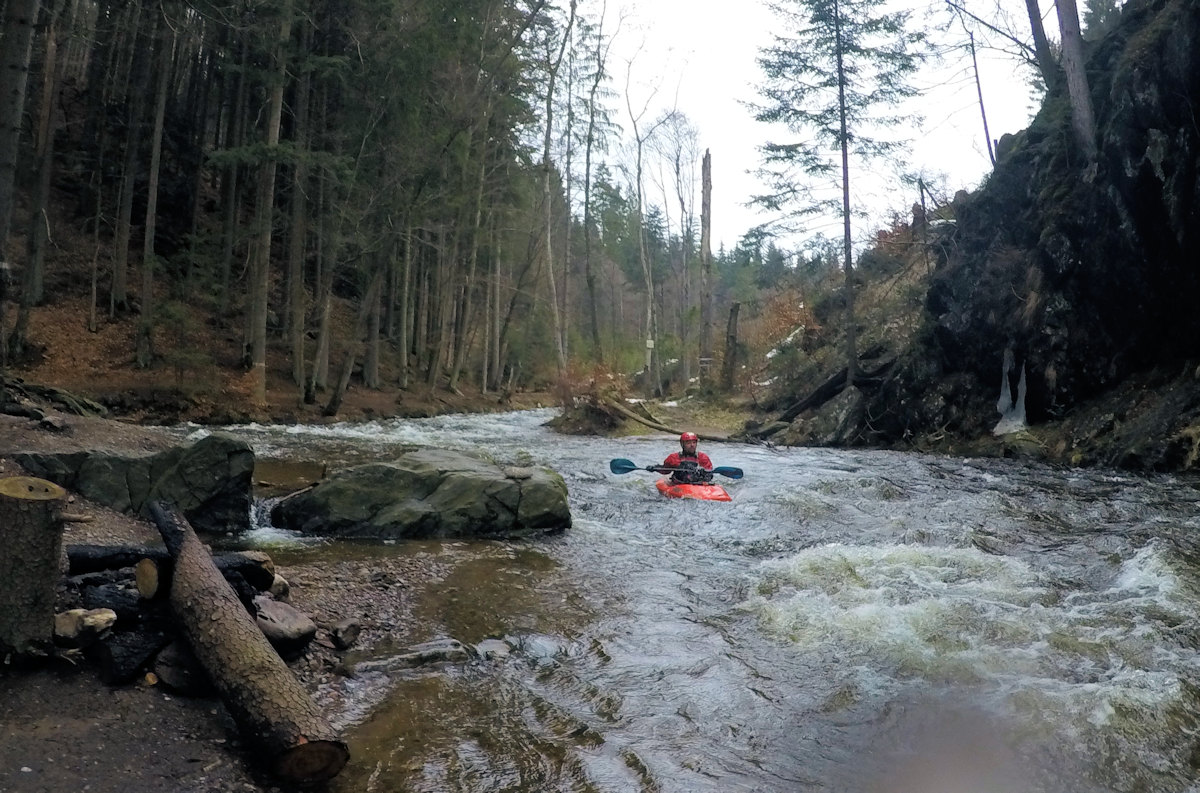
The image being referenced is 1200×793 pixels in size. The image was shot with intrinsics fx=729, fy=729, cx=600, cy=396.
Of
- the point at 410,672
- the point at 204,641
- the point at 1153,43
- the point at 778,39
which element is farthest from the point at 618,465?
the point at 778,39

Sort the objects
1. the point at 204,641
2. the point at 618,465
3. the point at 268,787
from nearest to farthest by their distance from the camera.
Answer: the point at 268,787
the point at 204,641
the point at 618,465

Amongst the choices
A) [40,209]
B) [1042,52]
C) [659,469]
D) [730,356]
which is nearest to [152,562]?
[659,469]

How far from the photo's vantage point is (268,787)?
304 cm

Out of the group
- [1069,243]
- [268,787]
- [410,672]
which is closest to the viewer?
[268,787]

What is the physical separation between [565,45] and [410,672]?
1009 inches

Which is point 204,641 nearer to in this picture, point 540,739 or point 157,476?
point 540,739

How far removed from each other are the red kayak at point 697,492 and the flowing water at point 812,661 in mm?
1238

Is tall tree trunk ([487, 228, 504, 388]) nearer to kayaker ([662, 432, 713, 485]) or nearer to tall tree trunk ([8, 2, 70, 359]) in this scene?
tall tree trunk ([8, 2, 70, 359])

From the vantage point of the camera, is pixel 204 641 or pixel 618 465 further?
pixel 618 465

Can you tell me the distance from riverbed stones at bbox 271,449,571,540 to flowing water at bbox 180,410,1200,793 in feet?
1.67

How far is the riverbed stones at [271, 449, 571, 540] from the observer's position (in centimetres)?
757

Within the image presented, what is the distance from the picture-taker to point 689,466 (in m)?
11.1

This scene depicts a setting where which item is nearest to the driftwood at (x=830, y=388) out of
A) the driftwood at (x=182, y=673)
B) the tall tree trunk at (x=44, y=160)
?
the driftwood at (x=182, y=673)

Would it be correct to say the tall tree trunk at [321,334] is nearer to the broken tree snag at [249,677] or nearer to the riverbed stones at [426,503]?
the riverbed stones at [426,503]
